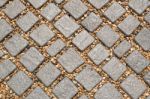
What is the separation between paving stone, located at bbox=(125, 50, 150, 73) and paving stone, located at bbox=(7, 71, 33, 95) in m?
1.22

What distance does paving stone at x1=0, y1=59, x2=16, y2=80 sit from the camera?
12.5ft

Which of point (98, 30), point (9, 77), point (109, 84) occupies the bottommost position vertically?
point (109, 84)

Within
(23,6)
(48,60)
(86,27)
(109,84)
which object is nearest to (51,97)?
(48,60)

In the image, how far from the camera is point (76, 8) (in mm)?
4152

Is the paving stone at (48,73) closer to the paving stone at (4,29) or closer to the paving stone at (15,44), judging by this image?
the paving stone at (15,44)

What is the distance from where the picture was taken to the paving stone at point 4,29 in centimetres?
398

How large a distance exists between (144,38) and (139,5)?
472 millimetres

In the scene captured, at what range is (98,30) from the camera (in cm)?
405

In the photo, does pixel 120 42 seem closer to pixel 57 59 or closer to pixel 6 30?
pixel 57 59

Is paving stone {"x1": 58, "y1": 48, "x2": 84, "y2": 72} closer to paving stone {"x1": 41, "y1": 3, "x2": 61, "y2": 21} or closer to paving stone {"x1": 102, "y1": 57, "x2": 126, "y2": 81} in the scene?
paving stone {"x1": 102, "y1": 57, "x2": 126, "y2": 81}

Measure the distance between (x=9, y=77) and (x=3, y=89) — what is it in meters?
0.16

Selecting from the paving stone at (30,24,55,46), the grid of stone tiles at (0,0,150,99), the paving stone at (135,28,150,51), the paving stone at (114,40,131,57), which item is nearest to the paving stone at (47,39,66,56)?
the grid of stone tiles at (0,0,150,99)

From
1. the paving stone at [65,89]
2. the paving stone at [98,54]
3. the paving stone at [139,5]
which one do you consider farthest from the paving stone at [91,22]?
the paving stone at [65,89]

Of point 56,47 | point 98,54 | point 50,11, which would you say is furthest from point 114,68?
point 50,11
